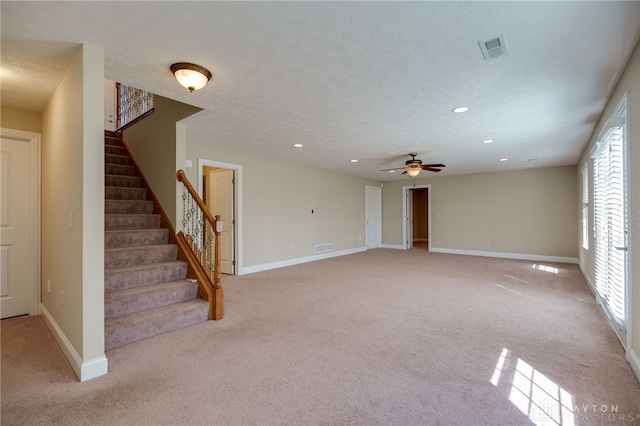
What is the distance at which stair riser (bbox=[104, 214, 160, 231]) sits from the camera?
153 inches

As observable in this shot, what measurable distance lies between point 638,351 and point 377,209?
26.5 ft

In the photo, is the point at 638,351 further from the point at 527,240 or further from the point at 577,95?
the point at 527,240

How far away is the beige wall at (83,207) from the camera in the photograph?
2215 millimetres

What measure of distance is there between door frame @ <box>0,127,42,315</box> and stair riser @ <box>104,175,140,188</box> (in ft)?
3.14

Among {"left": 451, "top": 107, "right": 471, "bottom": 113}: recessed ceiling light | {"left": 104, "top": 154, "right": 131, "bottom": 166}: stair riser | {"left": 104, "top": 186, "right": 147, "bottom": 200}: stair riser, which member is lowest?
{"left": 104, "top": 186, "right": 147, "bottom": 200}: stair riser

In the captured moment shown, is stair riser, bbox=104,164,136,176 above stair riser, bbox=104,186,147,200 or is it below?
above

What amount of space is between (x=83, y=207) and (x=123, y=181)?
2.81 meters

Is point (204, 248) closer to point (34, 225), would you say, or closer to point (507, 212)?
point (34, 225)

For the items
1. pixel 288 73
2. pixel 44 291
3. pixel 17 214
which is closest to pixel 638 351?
pixel 288 73

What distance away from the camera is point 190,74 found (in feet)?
8.14

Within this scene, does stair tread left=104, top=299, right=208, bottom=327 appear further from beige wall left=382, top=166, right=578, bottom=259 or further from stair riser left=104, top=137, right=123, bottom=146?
beige wall left=382, top=166, right=578, bottom=259

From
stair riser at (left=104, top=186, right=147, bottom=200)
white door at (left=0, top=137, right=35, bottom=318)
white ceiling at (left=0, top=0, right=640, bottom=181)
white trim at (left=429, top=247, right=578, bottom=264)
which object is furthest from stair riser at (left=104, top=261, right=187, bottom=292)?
white trim at (left=429, top=247, right=578, bottom=264)

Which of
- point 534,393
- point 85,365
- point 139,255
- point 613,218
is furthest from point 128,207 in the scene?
point 613,218

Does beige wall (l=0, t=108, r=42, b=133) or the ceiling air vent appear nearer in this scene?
the ceiling air vent
